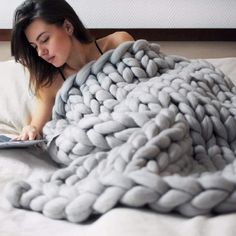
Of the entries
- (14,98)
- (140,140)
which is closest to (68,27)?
(14,98)

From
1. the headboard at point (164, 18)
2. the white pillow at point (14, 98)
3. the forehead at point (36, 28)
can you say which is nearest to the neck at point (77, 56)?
the forehead at point (36, 28)

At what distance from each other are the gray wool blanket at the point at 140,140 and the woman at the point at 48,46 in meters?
0.14

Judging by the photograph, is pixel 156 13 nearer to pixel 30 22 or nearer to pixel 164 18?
pixel 164 18

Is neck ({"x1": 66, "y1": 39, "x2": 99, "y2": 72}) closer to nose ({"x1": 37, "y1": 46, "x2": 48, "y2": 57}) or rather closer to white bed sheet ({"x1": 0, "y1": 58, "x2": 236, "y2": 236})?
nose ({"x1": 37, "y1": 46, "x2": 48, "y2": 57})

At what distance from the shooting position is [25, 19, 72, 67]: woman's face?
3.74 ft

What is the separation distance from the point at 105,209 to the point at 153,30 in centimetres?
110

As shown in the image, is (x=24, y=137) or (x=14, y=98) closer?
(x=24, y=137)

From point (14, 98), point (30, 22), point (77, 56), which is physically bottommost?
point (14, 98)

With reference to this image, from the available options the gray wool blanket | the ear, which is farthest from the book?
the ear

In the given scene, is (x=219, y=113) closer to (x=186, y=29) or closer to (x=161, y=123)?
(x=161, y=123)

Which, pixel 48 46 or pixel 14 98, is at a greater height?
pixel 48 46

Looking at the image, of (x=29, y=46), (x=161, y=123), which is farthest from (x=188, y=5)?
(x=161, y=123)

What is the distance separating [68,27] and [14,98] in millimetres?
311

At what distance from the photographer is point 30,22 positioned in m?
1.14
